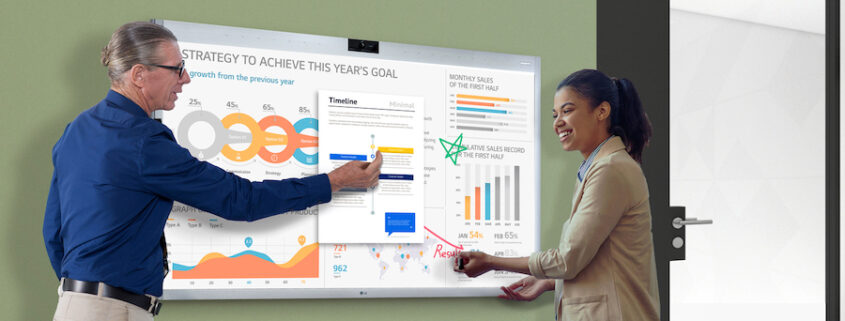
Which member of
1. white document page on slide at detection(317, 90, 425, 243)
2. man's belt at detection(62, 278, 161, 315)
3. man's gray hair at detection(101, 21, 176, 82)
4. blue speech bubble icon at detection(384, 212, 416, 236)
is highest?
man's gray hair at detection(101, 21, 176, 82)

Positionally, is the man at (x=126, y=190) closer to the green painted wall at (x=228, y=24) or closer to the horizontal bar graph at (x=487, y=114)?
the green painted wall at (x=228, y=24)

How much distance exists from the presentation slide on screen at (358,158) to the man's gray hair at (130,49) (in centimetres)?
31

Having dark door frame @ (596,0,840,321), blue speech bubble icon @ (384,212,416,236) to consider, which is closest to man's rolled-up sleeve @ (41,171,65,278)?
blue speech bubble icon @ (384,212,416,236)

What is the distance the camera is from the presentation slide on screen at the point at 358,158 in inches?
73.0

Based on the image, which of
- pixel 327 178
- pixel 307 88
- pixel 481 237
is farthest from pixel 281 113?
pixel 481 237

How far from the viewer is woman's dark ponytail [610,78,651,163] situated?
1770 mm

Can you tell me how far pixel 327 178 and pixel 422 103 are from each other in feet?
1.58

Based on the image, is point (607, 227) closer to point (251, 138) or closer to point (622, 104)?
point (622, 104)

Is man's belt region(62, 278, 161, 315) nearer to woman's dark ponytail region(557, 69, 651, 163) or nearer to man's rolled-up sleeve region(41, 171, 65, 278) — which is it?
man's rolled-up sleeve region(41, 171, 65, 278)

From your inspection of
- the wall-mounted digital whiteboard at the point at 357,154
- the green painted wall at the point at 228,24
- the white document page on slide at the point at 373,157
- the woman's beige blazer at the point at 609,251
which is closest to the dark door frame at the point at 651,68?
the green painted wall at the point at 228,24

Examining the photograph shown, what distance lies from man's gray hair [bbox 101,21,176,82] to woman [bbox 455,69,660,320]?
3.52 ft

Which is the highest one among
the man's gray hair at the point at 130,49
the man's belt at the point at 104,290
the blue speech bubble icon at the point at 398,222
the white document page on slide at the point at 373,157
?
the man's gray hair at the point at 130,49

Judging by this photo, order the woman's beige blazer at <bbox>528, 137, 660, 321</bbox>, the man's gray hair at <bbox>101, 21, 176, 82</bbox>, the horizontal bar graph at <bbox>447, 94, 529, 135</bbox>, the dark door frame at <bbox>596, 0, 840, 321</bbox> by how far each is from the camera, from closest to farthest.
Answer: the man's gray hair at <bbox>101, 21, 176, 82</bbox>, the woman's beige blazer at <bbox>528, 137, 660, 321</bbox>, the horizontal bar graph at <bbox>447, 94, 529, 135</bbox>, the dark door frame at <bbox>596, 0, 840, 321</bbox>

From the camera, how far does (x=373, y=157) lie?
2010 millimetres
